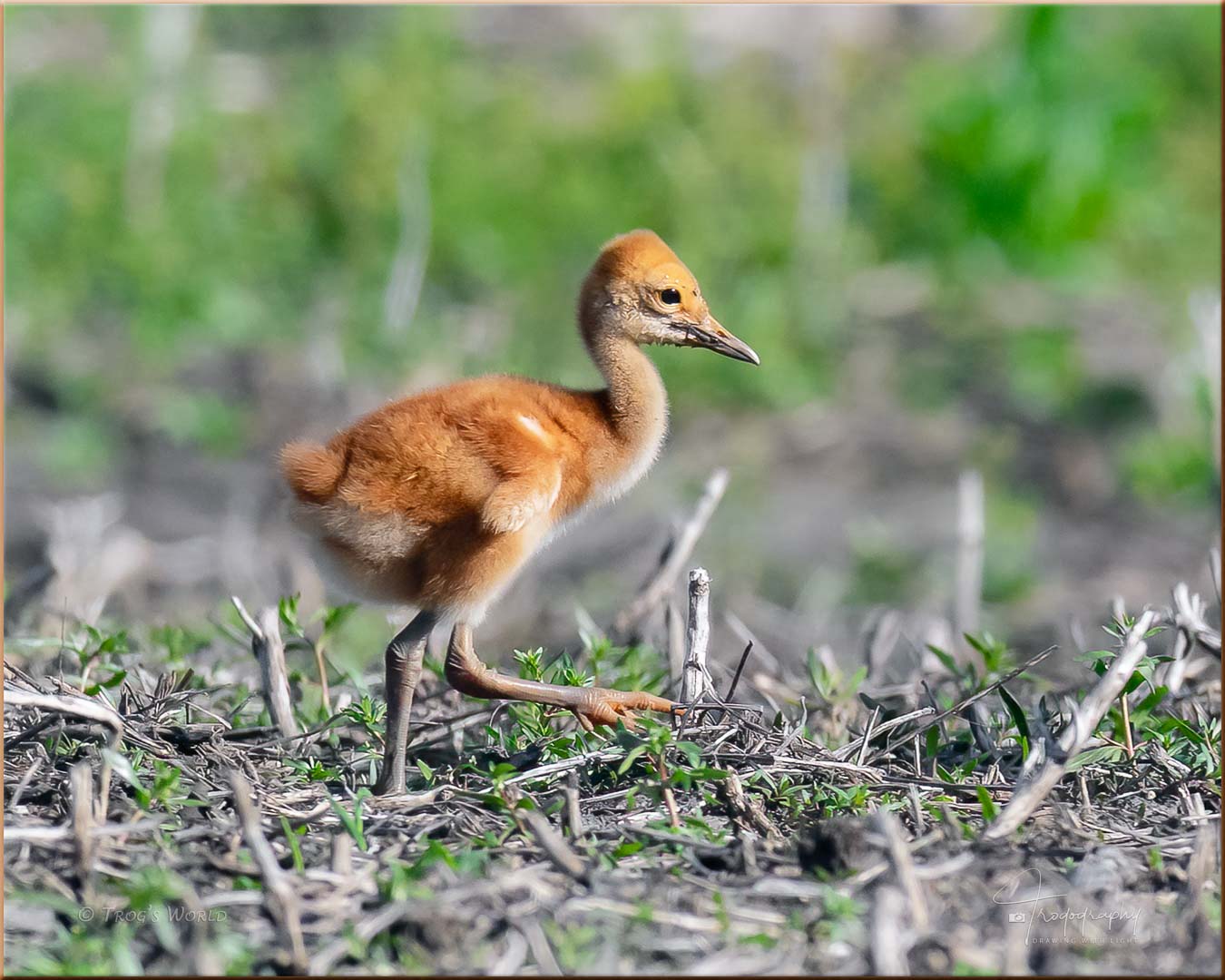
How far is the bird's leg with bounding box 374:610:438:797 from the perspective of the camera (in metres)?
3.41

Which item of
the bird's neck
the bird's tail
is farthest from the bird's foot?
the bird's tail

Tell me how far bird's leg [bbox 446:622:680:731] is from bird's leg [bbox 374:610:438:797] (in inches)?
3.8

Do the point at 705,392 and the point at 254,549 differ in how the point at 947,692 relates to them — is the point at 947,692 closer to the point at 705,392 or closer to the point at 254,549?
the point at 254,549

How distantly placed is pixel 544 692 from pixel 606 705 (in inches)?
5.9

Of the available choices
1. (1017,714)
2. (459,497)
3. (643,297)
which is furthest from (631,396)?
(1017,714)

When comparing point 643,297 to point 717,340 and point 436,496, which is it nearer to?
point 717,340

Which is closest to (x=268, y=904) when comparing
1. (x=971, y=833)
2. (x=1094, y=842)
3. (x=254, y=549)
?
(x=971, y=833)

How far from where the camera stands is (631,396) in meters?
3.83

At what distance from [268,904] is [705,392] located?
5969mm

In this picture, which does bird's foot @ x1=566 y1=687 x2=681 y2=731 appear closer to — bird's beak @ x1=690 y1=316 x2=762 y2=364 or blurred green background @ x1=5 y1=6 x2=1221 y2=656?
bird's beak @ x1=690 y1=316 x2=762 y2=364

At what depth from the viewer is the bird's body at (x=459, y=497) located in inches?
137

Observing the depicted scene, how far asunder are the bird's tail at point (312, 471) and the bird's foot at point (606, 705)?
75 cm

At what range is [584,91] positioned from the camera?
11141mm

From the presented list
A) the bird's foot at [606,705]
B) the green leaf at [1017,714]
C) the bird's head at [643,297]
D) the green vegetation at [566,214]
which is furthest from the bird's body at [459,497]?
the green vegetation at [566,214]
